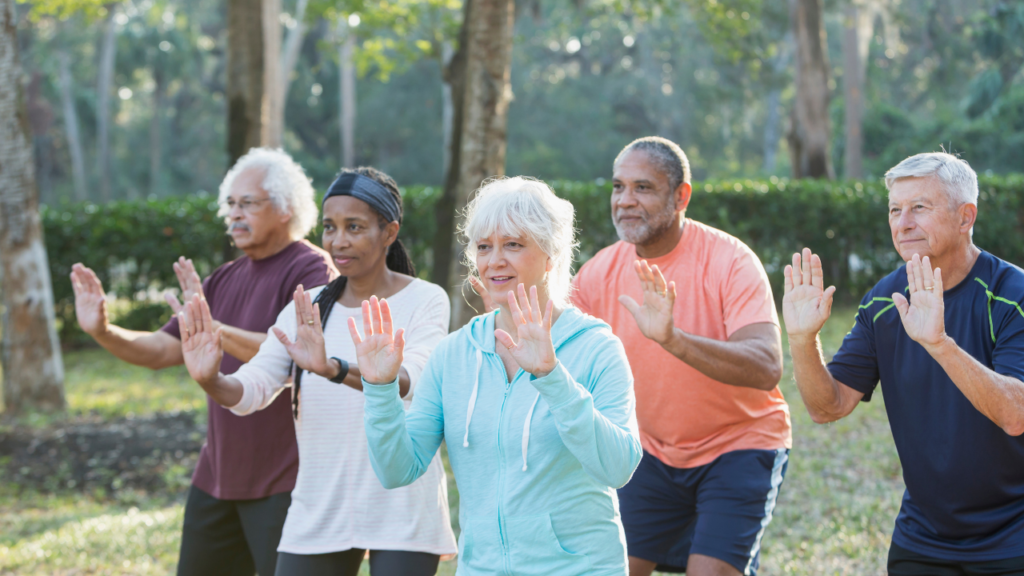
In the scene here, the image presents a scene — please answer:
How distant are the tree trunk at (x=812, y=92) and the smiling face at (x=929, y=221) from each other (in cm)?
1481

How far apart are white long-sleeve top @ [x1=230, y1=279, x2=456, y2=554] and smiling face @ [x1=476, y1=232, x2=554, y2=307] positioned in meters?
0.72

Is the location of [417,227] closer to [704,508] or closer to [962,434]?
[704,508]

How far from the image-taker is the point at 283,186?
4160 millimetres

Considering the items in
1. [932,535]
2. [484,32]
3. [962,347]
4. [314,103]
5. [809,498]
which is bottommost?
[809,498]

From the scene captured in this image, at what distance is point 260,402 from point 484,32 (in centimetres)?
515

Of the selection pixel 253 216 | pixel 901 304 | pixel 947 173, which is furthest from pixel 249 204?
pixel 947 173

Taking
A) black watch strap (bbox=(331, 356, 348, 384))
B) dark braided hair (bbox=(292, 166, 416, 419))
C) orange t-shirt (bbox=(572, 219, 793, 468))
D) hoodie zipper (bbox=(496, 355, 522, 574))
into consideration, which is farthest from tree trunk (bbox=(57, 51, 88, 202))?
hoodie zipper (bbox=(496, 355, 522, 574))

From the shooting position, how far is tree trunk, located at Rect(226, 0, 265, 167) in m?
9.97

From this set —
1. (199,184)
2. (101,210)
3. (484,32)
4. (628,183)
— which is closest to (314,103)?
(199,184)

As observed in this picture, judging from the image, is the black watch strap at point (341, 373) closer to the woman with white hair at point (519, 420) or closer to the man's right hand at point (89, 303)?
the woman with white hair at point (519, 420)

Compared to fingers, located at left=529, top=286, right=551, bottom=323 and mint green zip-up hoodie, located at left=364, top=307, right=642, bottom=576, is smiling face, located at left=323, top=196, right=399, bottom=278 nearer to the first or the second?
mint green zip-up hoodie, located at left=364, top=307, right=642, bottom=576

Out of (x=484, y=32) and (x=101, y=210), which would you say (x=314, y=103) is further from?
(x=484, y=32)

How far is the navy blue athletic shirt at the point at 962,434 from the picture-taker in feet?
9.59

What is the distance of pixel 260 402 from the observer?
11.4 feet
